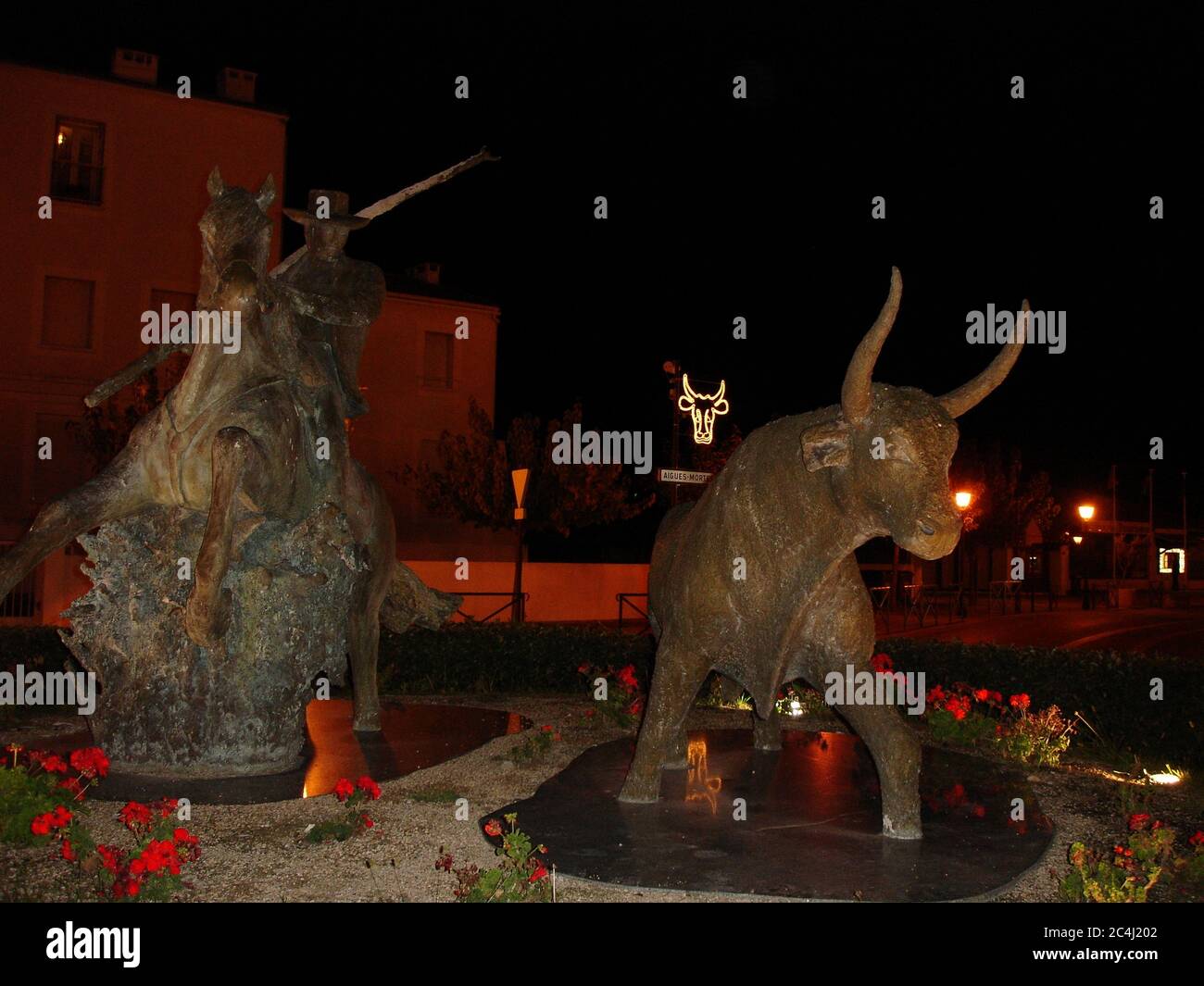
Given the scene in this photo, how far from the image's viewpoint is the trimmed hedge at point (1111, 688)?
318 inches

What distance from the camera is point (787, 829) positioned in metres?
5.24

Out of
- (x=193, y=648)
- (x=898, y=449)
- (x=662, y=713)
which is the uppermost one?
(x=898, y=449)

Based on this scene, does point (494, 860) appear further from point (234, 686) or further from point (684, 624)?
point (234, 686)

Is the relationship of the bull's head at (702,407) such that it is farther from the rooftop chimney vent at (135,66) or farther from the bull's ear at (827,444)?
the rooftop chimney vent at (135,66)

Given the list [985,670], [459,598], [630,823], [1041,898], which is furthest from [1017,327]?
[985,670]

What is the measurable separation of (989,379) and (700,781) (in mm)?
2980

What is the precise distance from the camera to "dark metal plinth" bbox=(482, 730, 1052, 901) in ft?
14.6

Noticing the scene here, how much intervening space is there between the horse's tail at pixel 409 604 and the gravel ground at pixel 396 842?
51.7 inches

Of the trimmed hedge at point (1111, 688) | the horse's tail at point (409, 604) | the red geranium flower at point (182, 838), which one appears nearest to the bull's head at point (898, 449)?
the red geranium flower at point (182, 838)

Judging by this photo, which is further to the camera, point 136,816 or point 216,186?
point 216,186

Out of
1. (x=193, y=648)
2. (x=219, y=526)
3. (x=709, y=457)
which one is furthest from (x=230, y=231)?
(x=709, y=457)

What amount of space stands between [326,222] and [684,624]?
338 cm

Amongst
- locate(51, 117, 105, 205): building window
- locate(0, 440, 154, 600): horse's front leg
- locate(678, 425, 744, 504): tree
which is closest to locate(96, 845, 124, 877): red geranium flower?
locate(0, 440, 154, 600): horse's front leg

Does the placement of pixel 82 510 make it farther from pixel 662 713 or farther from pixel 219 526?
pixel 662 713
